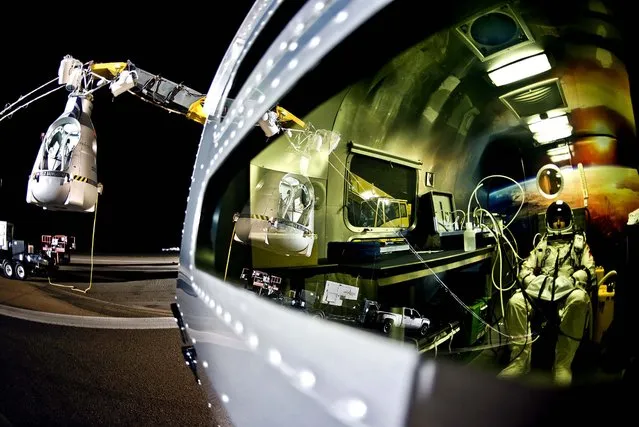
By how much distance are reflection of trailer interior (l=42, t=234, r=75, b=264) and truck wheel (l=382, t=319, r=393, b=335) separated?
8.37 metres

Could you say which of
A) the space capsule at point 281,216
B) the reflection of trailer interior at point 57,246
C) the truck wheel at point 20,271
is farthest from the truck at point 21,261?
the space capsule at point 281,216

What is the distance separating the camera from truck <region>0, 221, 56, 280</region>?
655cm

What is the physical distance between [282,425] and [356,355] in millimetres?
239

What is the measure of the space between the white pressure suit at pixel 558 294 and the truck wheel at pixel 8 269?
9313 mm

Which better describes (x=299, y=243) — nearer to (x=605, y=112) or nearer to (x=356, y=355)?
(x=356, y=355)

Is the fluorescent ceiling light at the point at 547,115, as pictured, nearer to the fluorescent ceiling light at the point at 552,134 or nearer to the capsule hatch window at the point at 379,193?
the fluorescent ceiling light at the point at 552,134

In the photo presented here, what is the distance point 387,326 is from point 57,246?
27.7ft

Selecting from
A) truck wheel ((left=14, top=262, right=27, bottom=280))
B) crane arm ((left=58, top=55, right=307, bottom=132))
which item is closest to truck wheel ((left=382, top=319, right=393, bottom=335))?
crane arm ((left=58, top=55, right=307, bottom=132))

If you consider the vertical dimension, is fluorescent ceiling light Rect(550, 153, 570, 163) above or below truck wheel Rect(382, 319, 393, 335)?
above

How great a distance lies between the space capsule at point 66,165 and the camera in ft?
9.52

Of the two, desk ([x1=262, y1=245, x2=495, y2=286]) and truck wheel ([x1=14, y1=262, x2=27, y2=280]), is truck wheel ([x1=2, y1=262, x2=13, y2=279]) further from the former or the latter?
desk ([x1=262, y1=245, x2=495, y2=286])

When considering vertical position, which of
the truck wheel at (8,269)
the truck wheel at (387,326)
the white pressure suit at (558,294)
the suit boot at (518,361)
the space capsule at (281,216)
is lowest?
the truck wheel at (8,269)

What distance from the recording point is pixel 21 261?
658 centimetres

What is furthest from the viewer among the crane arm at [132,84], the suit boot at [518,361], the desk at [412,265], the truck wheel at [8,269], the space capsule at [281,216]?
the truck wheel at [8,269]
